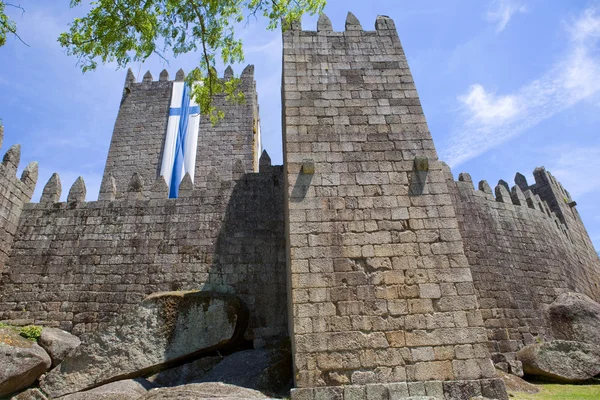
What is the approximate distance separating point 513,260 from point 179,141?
481 inches

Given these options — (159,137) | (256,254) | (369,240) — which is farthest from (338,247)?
(159,137)

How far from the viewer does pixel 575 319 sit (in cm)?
1040

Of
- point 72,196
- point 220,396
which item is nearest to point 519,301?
point 220,396

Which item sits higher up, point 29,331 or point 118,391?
point 29,331

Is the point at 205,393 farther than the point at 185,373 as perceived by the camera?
No

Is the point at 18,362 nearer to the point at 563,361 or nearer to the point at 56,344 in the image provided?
the point at 56,344

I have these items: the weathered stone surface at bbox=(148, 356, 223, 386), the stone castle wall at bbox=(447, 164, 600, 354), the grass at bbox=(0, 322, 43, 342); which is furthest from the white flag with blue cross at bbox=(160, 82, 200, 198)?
the stone castle wall at bbox=(447, 164, 600, 354)

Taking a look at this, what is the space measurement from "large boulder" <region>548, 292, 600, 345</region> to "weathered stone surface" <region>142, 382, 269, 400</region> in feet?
27.7

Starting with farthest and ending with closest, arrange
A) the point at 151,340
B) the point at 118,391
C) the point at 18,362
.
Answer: the point at 151,340 → the point at 18,362 → the point at 118,391

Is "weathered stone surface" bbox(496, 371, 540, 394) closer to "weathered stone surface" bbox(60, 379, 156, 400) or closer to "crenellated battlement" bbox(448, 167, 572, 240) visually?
"crenellated battlement" bbox(448, 167, 572, 240)

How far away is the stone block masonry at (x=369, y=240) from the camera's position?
18.0 feet

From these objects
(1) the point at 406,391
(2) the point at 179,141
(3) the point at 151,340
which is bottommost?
(1) the point at 406,391

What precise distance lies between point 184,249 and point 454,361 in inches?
242

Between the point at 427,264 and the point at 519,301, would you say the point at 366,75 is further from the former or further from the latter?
the point at 519,301
